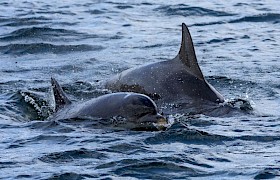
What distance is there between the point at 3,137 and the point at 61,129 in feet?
2.13

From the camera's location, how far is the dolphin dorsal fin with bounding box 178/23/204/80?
10477 millimetres

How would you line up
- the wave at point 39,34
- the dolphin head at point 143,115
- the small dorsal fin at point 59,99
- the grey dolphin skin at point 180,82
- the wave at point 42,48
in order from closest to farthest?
the dolphin head at point 143,115
the small dorsal fin at point 59,99
the grey dolphin skin at point 180,82
the wave at point 42,48
the wave at point 39,34

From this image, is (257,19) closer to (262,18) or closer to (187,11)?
(262,18)

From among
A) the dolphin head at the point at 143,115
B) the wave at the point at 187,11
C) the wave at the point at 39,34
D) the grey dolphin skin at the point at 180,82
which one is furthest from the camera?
the wave at the point at 187,11

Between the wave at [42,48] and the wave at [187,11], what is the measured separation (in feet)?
12.5

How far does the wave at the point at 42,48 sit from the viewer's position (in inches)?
613

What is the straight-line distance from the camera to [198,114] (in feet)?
32.8

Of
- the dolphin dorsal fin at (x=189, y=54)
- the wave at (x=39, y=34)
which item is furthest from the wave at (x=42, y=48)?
the dolphin dorsal fin at (x=189, y=54)

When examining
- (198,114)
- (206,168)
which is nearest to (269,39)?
(198,114)

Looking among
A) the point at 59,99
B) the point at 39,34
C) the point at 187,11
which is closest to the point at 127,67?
the point at 59,99

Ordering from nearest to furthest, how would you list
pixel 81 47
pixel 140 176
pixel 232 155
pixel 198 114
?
→ 1. pixel 140 176
2. pixel 232 155
3. pixel 198 114
4. pixel 81 47

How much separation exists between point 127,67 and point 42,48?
8.93 ft

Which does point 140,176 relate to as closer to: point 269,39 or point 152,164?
point 152,164

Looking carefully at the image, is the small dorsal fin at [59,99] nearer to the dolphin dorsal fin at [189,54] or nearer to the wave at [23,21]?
the dolphin dorsal fin at [189,54]
